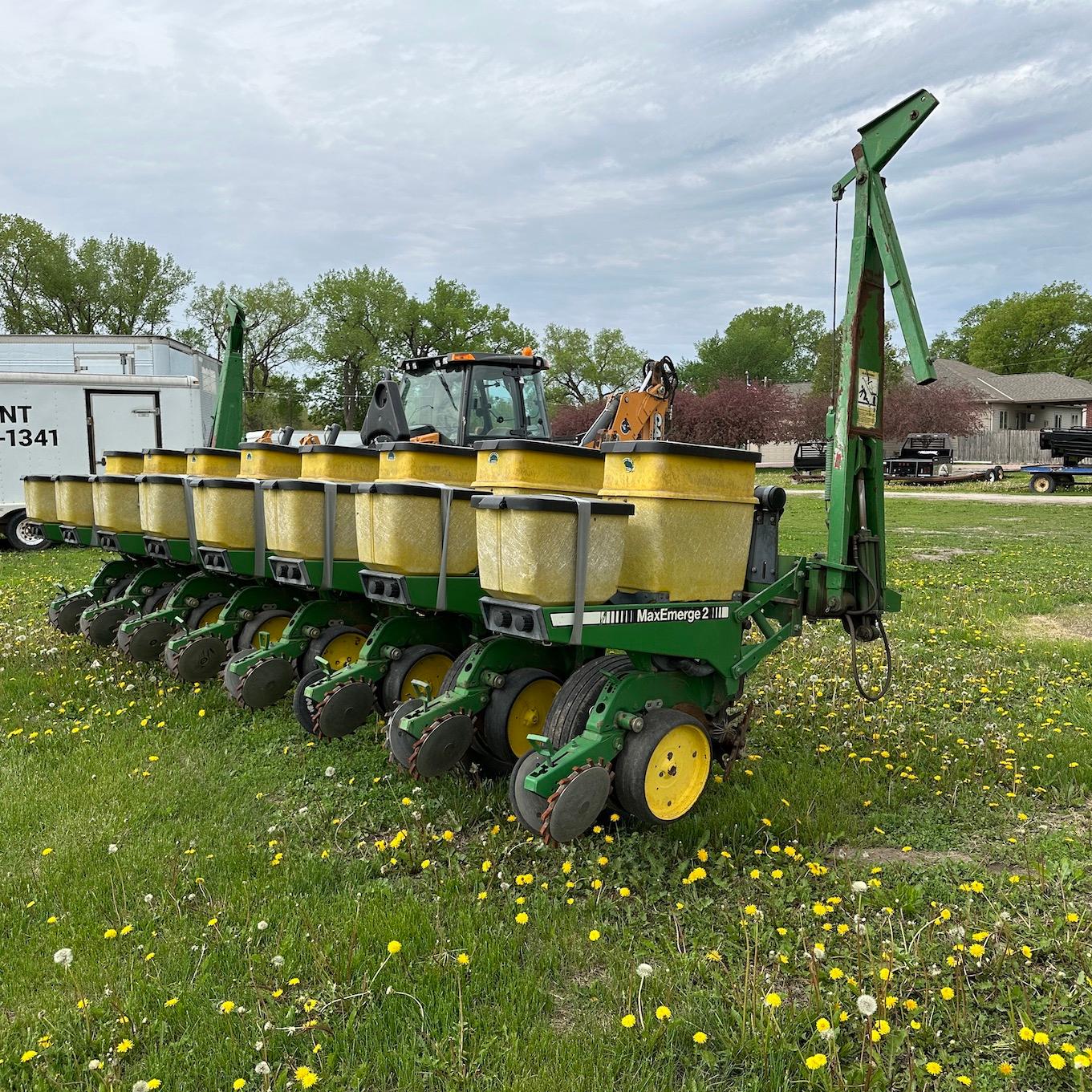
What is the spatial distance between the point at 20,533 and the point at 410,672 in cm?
1286

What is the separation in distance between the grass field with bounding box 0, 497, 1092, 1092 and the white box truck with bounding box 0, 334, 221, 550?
10.2 meters

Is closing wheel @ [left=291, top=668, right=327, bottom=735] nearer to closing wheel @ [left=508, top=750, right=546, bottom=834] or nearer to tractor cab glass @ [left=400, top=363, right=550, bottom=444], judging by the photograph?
closing wheel @ [left=508, top=750, right=546, bottom=834]

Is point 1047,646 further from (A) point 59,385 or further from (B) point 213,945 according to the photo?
(A) point 59,385

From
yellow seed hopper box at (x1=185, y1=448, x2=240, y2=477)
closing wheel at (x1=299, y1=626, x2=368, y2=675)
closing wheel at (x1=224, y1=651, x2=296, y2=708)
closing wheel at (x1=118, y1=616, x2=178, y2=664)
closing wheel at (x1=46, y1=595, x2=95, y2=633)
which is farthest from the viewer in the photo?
closing wheel at (x1=46, y1=595, x2=95, y2=633)

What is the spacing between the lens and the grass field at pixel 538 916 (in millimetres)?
2695

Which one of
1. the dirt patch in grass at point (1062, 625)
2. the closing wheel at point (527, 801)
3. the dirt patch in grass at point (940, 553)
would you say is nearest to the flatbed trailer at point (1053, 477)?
the dirt patch in grass at point (940, 553)

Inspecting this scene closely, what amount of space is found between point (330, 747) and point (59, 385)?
40.1 feet

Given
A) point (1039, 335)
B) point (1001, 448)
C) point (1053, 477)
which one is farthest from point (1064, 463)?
point (1039, 335)

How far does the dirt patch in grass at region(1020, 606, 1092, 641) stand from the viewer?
26.7 feet

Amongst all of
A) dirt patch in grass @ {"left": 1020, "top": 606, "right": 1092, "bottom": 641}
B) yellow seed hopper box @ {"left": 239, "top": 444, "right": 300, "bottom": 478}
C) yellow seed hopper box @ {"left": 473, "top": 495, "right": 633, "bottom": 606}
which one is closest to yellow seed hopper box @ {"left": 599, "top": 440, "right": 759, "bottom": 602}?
yellow seed hopper box @ {"left": 473, "top": 495, "right": 633, "bottom": 606}

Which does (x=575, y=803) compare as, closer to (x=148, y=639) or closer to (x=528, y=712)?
(x=528, y=712)

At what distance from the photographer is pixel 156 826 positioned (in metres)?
4.27

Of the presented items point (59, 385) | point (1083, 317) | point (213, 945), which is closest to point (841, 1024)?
point (213, 945)

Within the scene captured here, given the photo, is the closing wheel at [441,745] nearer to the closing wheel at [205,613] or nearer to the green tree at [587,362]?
the closing wheel at [205,613]
